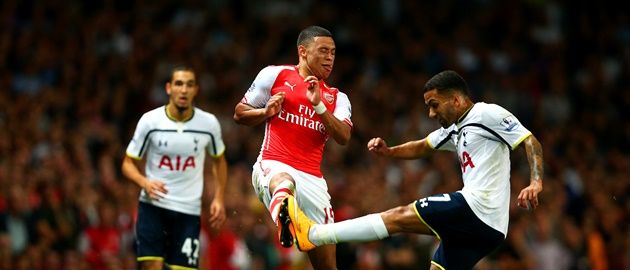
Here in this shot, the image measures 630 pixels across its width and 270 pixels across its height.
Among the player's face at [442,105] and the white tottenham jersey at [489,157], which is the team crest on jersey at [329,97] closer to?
the player's face at [442,105]

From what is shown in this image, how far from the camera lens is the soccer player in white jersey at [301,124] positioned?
10.3m

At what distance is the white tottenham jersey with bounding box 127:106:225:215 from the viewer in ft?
39.0

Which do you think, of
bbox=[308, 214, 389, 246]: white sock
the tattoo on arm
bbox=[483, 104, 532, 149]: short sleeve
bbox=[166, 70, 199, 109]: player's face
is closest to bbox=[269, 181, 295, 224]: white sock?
bbox=[308, 214, 389, 246]: white sock

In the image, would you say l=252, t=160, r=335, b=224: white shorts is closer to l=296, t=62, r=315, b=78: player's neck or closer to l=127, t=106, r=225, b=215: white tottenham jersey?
l=296, t=62, r=315, b=78: player's neck

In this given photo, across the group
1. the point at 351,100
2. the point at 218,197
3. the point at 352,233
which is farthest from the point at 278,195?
the point at 351,100

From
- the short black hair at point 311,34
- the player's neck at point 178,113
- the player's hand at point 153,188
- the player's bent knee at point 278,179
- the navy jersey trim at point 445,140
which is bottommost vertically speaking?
the player's hand at point 153,188

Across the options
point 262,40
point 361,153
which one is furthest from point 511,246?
point 262,40

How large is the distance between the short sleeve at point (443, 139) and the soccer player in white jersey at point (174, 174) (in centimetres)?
264

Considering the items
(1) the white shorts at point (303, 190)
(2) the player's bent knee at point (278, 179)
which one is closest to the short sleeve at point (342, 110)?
(1) the white shorts at point (303, 190)

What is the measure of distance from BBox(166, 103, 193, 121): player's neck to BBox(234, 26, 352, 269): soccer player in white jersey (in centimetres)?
174

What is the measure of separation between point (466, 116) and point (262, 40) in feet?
37.1

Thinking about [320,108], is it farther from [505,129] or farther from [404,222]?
[505,129]

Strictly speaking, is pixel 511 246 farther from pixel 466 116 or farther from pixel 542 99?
pixel 466 116

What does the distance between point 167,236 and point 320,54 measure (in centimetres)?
293
